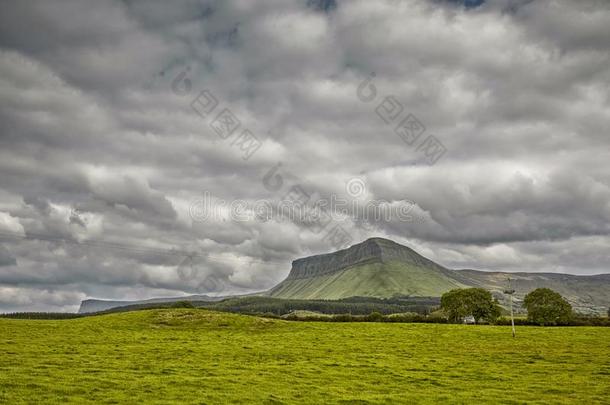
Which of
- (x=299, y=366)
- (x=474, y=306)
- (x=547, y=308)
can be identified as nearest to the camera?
(x=299, y=366)

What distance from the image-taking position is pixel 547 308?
387 ft

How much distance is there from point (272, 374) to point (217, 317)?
59.6 metres

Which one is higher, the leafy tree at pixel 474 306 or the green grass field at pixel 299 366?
the leafy tree at pixel 474 306

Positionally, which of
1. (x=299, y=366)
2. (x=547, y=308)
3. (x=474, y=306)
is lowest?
Answer: (x=299, y=366)

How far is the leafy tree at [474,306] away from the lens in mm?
124688

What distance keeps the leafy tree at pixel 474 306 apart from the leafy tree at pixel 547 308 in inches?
347

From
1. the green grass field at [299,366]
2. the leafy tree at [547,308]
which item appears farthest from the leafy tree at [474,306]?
the green grass field at [299,366]

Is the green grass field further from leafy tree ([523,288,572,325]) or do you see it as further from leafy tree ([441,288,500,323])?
leafy tree ([441,288,500,323])

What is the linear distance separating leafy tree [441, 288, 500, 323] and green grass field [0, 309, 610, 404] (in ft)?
139

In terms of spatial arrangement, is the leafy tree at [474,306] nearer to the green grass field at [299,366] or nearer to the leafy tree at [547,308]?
the leafy tree at [547,308]

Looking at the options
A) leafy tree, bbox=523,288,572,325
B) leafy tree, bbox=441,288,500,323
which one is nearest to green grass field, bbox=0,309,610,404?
leafy tree, bbox=523,288,572,325

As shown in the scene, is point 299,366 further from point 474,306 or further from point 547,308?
point 547,308

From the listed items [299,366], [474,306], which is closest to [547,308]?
[474,306]

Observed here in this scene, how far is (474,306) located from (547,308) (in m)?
18.3
